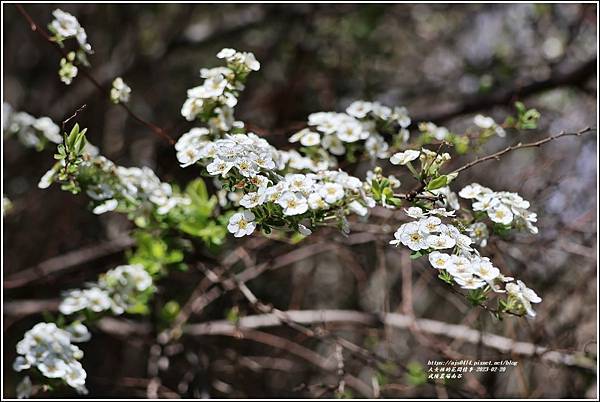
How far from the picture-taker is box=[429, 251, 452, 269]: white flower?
1191 mm

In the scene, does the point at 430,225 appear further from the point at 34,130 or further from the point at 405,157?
the point at 34,130

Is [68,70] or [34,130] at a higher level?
[68,70]

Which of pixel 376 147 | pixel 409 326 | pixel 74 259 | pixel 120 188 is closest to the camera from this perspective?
pixel 120 188

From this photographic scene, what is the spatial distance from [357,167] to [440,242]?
1.31 meters

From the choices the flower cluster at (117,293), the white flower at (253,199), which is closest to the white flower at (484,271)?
the white flower at (253,199)

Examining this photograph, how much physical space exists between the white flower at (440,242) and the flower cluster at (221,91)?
0.66m

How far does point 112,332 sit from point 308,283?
156 centimetres

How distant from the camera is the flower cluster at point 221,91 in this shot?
1.58 metres

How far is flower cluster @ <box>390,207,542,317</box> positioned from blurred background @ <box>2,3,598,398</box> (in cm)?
98

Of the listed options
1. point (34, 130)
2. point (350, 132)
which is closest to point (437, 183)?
point (350, 132)

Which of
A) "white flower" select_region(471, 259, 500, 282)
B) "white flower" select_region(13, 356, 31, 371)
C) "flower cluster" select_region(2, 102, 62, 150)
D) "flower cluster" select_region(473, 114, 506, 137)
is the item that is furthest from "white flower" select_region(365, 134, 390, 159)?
"white flower" select_region(13, 356, 31, 371)

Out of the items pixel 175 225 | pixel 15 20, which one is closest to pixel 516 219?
pixel 175 225

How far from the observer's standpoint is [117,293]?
1836mm

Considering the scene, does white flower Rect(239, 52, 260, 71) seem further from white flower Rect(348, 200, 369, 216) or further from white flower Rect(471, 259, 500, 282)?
white flower Rect(471, 259, 500, 282)
